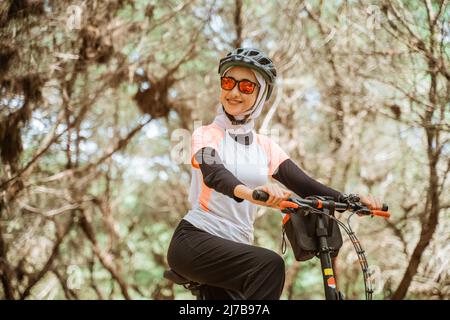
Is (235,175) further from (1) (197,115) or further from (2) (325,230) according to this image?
(1) (197,115)

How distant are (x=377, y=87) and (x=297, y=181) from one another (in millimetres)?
4060

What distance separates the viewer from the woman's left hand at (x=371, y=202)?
10.1ft

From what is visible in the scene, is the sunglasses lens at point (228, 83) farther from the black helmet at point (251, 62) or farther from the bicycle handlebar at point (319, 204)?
the bicycle handlebar at point (319, 204)

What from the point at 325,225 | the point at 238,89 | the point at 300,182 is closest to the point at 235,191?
the point at 325,225

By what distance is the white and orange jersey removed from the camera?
3.08 m

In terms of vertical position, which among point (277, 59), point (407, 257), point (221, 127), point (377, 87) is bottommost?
point (407, 257)

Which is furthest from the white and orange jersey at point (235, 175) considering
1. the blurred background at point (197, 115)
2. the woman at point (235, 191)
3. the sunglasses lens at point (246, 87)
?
the blurred background at point (197, 115)

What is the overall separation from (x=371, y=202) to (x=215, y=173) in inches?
35.0

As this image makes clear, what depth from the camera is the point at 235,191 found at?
2795 mm

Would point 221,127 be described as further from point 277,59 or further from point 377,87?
point 277,59
